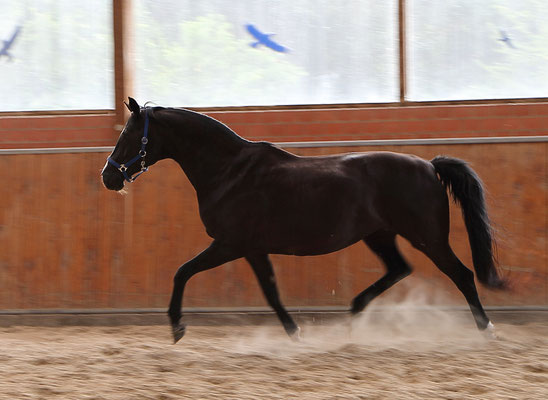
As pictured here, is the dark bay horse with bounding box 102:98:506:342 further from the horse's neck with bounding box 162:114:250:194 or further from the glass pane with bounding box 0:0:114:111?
the glass pane with bounding box 0:0:114:111

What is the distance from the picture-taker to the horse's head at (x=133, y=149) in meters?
4.52

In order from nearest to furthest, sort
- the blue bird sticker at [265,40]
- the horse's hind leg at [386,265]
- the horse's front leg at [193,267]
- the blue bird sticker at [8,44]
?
the horse's front leg at [193,267] → the horse's hind leg at [386,265] → the blue bird sticker at [265,40] → the blue bird sticker at [8,44]

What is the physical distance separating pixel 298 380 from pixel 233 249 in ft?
3.93

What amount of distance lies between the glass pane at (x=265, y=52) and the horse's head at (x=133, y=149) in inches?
88.2

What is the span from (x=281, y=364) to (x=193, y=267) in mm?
927

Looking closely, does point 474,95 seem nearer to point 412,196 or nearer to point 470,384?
point 412,196

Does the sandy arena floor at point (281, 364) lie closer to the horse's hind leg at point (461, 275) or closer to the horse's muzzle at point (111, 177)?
the horse's hind leg at point (461, 275)

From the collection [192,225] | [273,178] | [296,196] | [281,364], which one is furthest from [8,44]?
[281,364]

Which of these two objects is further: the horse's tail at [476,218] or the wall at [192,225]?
the wall at [192,225]

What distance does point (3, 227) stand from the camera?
6.27 metres

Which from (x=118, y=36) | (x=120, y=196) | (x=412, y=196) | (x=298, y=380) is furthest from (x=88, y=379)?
(x=118, y=36)

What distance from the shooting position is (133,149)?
4523 millimetres

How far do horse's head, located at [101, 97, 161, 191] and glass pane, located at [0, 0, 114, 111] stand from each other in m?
2.42

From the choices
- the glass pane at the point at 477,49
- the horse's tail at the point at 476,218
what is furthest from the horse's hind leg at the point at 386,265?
the glass pane at the point at 477,49
